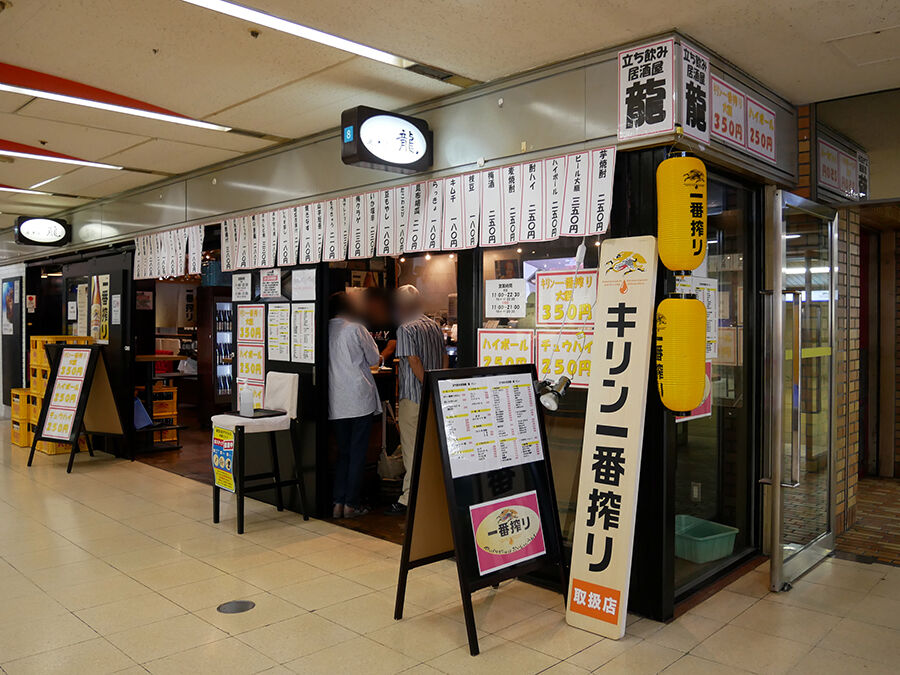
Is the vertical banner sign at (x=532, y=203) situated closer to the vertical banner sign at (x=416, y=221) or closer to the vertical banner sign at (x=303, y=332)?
the vertical banner sign at (x=416, y=221)

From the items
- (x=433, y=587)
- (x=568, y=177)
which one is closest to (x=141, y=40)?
(x=568, y=177)

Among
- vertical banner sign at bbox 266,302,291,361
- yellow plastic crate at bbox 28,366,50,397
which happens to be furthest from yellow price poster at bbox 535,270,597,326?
yellow plastic crate at bbox 28,366,50,397

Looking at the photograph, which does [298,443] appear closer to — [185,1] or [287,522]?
[287,522]

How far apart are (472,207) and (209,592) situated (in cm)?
271

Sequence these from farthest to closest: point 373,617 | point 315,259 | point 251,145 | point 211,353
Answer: point 211,353 → point 251,145 → point 315,259 → point 373,617

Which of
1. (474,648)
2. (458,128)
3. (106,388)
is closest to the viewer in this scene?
(474,648)

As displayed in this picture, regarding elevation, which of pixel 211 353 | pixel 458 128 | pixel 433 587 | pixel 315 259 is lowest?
pixel 433 587

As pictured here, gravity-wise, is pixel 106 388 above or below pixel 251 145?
Answer: below

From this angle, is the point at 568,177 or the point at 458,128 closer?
the point at 568,177

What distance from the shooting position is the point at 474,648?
3215 mm

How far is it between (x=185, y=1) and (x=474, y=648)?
129 inches

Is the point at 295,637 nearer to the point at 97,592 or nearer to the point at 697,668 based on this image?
the point at 97,592

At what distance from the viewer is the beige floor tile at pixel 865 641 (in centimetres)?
322

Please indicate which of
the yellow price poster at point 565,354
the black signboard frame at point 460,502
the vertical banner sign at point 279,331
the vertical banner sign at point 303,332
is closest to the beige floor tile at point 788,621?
the black signboard frame at point 460,502
